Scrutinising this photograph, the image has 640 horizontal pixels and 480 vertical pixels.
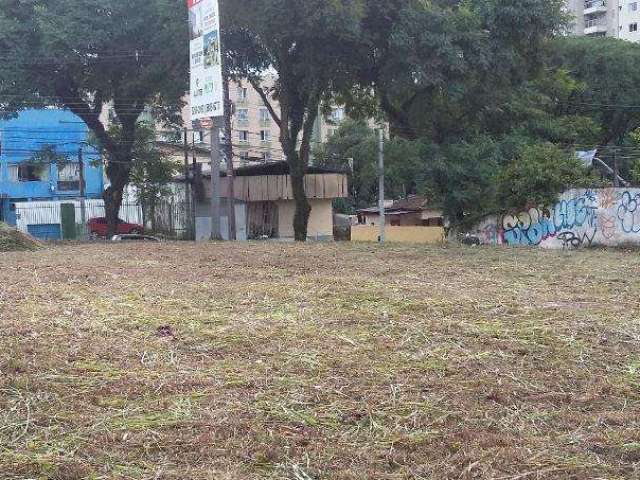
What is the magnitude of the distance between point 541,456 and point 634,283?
239 inches

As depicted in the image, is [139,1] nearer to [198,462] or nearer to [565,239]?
[565,239]

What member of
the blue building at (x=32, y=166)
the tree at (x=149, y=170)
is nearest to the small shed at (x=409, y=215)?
the tree at (x=149, y=170)

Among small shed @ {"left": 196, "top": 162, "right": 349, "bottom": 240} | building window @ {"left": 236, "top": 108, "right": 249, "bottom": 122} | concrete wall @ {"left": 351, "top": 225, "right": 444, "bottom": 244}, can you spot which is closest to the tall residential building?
building window @ {"left": 236, "top": 108, "right": 249, "bottom": 122}

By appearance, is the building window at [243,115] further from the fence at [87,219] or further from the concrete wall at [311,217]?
the concrete wall at [311,217]

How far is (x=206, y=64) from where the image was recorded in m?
15.6

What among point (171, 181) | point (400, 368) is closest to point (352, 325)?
point (400, 368)

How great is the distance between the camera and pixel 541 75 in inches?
870

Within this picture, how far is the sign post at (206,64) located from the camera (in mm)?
15250

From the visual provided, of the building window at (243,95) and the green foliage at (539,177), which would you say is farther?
the building window at (243,95)

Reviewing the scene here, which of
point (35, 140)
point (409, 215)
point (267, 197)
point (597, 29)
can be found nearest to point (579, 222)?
point (267, 197)

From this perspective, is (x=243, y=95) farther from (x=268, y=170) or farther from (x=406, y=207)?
(x=268, y=170)

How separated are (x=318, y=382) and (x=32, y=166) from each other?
36349 mm

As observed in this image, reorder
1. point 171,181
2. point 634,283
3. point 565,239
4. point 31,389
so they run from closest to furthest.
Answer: point 31,389 < point 634,283 < point 565,239 < point 171,181

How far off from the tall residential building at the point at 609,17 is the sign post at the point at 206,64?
50.9m
